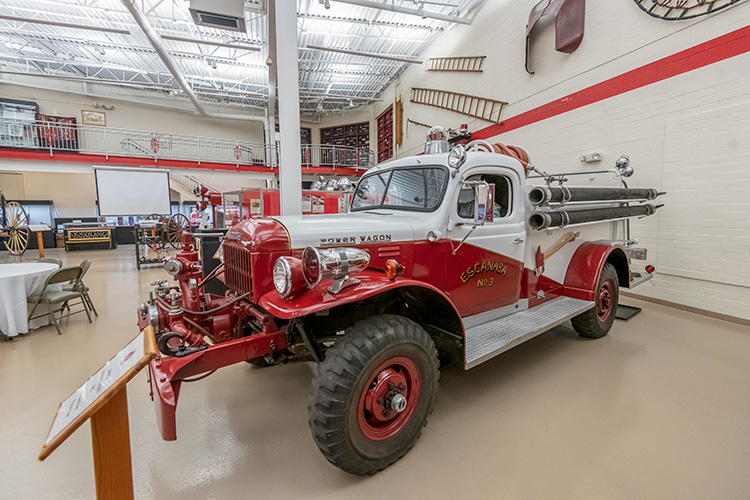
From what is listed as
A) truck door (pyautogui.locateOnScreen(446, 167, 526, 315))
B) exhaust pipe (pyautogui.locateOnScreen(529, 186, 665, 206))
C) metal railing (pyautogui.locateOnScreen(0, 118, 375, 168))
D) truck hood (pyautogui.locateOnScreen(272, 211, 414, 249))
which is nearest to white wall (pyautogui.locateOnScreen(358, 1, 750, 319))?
exhaust pipe (pyautogui.locateOnScreen(529, 186, 665, 206))

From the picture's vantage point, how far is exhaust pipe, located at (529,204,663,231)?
2789mm

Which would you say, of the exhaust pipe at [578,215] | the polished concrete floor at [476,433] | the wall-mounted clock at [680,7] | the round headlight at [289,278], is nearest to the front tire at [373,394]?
the polished concrete floor at [476,433]

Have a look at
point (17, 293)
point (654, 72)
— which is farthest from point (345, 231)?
point (654, 72)

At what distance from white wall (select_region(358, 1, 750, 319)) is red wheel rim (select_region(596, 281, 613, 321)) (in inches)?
68.3

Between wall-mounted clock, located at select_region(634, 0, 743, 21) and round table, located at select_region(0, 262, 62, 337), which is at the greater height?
wall-mounted clock, located at select_region(634, 0, 743, 21)

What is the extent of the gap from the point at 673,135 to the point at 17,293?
8162 millimetres

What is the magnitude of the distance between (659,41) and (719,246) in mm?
2833

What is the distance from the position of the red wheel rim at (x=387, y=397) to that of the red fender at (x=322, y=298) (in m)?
0.42

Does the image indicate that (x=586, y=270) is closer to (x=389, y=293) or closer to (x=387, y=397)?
(x=389, y=293)

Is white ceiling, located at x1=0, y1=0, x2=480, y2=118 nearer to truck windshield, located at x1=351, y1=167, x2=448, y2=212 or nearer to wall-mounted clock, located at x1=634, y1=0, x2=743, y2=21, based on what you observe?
wall-mounted clock, located at x1=634, y1=0, x2=743, y2=21

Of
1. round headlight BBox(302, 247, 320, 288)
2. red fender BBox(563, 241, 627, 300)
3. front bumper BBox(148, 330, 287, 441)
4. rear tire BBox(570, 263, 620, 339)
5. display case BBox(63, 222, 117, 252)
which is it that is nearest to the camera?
front bumper BBox(148, 330, 287, 441)

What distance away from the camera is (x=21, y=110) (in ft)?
43.2

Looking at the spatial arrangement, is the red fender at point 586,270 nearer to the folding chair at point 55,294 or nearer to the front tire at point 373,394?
the front tire at point 373,394

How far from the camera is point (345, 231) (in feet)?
6.72
